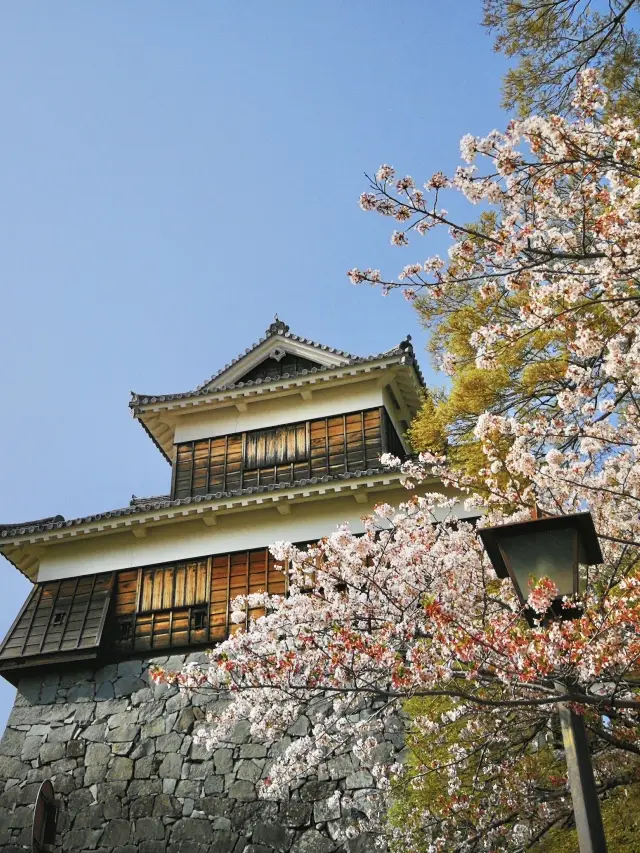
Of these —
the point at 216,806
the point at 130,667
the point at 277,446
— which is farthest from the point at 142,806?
the point at 277,446

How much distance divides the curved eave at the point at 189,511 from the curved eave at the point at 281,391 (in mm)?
2930

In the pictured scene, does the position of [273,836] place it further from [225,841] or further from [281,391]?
[281,391]

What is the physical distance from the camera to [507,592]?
318 inches

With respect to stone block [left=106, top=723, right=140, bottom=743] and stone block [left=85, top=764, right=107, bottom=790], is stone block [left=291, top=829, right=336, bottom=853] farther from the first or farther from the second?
stone block [left=85, top=764, right=107, bottom=790]

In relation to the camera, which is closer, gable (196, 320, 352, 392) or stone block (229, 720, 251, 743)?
stone block (229, 720, 251, 743)

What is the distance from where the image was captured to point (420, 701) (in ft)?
29.2

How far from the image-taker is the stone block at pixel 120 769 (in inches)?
497

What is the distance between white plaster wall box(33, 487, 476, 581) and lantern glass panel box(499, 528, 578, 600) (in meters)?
8.74

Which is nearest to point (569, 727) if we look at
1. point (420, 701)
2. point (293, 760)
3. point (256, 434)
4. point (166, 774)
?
point (420, 701)

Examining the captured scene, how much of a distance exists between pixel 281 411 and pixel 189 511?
3320 mm

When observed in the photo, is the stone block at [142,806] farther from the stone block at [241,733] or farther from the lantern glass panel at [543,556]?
the lantern glass panel at [543,556]

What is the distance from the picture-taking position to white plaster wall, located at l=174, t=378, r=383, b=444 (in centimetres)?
1597

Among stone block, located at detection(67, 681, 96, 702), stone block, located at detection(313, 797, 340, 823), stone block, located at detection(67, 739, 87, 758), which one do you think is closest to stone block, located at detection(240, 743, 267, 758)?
stone block, located at detection(313, 797, 340, 823)

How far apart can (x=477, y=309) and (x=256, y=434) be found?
22.7 feet
